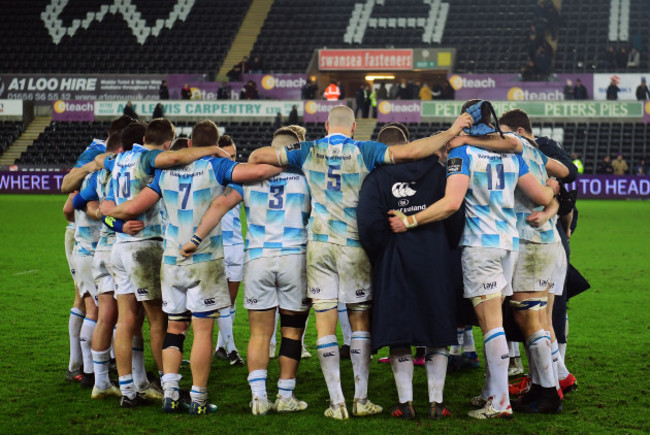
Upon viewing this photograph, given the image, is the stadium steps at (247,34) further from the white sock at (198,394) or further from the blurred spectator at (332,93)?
the white sock at (198,394)

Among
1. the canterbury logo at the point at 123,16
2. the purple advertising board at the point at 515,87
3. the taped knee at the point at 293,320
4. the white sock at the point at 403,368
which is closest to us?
the white sock at the point at 403,368

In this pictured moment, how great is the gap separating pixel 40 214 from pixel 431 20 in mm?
22890

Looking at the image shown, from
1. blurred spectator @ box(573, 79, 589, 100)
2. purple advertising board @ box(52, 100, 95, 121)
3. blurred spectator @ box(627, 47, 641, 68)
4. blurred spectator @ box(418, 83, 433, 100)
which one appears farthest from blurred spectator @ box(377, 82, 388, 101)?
purple advertising board @ box(52, 100, 95, 121)

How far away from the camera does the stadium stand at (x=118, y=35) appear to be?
129 ft

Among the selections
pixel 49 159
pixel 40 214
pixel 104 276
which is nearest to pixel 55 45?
pixel 49 159

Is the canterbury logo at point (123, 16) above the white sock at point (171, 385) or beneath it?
above

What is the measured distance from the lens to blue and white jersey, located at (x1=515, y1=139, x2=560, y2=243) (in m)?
5.88

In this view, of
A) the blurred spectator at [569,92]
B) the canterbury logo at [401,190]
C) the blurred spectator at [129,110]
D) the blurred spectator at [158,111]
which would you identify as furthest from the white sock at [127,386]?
the blurred spectator at [569,92]

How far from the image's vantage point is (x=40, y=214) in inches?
884

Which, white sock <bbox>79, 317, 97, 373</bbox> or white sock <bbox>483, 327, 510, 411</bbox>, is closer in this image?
white sock <bbox>483, 327, 510, 411</bbox>

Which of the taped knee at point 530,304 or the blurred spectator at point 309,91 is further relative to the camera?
the blurred spectator at point 309,91

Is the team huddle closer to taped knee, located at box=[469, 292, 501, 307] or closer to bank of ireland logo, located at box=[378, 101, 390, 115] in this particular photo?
taped knee, located at box=[469, 292, 501, 307]

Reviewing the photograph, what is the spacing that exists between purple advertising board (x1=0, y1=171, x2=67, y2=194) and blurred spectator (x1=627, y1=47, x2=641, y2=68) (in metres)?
23.8

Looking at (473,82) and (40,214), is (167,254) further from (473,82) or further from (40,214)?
(473,82)
